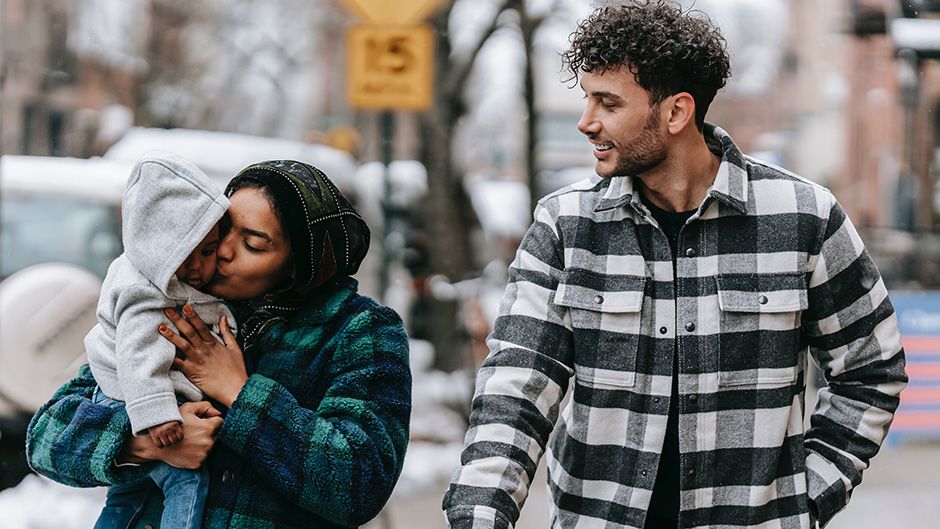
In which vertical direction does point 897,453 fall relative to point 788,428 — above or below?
below

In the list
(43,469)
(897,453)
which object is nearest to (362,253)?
(43,469)

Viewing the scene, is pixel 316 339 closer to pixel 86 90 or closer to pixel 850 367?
pixel 850 367

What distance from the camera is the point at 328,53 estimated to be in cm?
3888

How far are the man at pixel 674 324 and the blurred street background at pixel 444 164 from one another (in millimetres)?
372

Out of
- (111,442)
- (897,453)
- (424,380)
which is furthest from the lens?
(424,380)

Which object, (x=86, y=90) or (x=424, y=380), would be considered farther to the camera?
(x=86, y=90)

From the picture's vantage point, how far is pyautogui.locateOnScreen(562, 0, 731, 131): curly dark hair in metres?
2.71

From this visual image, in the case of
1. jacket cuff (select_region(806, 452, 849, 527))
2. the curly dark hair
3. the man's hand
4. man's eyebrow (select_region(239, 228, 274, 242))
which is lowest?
jacket cuff (select_region(806, 452, 849, 527))

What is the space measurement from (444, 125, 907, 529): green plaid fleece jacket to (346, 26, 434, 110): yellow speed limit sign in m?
4.40

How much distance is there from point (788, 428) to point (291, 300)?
3.43ft

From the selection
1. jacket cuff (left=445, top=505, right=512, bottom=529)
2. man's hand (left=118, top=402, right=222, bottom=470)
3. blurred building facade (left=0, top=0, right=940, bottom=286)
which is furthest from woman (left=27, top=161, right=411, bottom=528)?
blurred building facade (left=0, top=0, right=940, bottom=286)

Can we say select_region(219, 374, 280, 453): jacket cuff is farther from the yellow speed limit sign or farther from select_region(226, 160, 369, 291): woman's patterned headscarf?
the yellow speed limit sign

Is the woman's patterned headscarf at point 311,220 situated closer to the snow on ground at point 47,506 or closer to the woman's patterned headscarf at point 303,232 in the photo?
the woman's patterned headscarf at point 303,232

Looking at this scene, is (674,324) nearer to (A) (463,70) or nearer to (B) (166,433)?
(B) (166,433)
